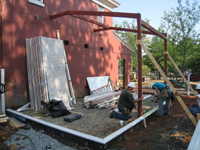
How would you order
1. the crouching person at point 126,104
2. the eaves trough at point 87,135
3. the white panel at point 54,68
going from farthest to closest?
the white panel at point 54,68, the crouching person at point 126,104, the eaves trough at point 87,135

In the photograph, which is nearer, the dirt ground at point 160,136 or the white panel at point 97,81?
the dirt ground at point 160,136

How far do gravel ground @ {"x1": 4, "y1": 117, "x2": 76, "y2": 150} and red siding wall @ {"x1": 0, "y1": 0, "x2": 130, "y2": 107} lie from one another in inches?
95.1

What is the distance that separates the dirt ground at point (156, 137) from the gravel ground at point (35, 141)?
167 millimetres

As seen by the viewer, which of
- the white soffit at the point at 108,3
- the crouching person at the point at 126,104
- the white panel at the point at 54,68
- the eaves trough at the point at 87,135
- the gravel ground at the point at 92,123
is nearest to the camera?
the eaves trough at the point at 87,135

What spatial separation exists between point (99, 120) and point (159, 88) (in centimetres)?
275

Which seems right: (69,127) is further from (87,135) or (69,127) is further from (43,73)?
(43,73)

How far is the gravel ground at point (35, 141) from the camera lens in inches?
147

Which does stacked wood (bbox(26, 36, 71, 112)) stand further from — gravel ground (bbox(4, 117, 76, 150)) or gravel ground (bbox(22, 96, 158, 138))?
gravel ground (bbox(4, 117, 76, 150))

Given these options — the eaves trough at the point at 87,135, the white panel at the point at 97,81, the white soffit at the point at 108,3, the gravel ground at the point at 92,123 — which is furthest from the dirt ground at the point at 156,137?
the white soffit at the point at 108,3

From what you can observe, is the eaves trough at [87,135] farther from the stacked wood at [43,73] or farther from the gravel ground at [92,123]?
the stacked wood at [43,73]

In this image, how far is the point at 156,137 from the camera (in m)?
4.22

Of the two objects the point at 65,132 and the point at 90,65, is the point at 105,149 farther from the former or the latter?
the point at 90,65

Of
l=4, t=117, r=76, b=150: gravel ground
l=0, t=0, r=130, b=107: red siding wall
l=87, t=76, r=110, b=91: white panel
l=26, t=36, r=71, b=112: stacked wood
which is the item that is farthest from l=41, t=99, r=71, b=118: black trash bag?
l=87, t=76, r=110, b=91: white panel

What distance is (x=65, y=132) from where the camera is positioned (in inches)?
161
